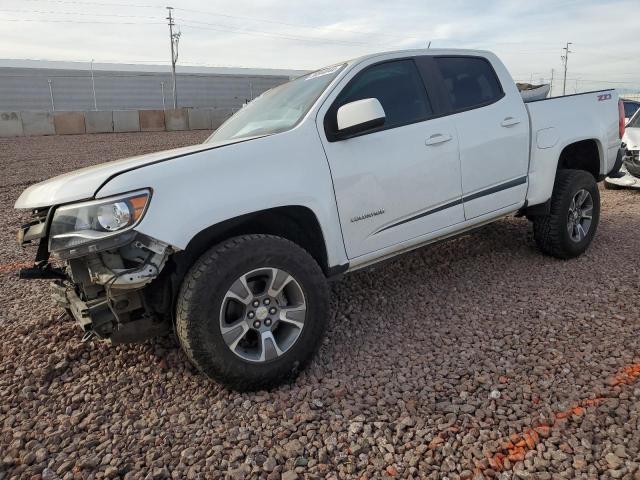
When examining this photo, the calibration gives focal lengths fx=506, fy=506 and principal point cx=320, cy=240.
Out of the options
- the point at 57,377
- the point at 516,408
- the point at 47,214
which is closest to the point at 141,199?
the point at 47,214

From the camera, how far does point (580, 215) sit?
4.74 meters

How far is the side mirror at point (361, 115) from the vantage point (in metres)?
2.93

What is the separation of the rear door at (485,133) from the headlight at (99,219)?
89.9 inches

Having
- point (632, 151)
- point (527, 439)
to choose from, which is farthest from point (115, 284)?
point (632, 151)

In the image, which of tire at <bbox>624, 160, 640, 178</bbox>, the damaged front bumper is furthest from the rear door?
tire at <bbox>624, 160, 640, 178</bbox>

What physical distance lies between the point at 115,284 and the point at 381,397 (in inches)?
58.7

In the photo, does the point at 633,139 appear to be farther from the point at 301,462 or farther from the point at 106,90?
the point at 106,90

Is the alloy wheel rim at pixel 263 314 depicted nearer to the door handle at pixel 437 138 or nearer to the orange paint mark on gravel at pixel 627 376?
the door handle at pixel 437 138

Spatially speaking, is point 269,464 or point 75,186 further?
point 75,186

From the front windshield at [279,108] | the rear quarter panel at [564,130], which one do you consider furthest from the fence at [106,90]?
the front windshield at [279,108]

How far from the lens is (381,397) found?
273 centimetres

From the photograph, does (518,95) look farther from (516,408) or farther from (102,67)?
(102,67)

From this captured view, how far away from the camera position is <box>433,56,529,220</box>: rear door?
371cm

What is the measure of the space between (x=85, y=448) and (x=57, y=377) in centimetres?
79
